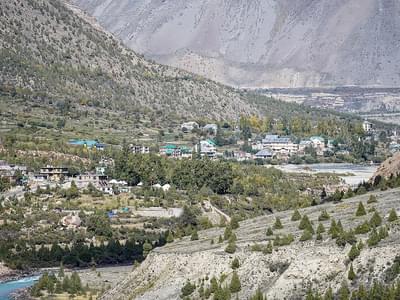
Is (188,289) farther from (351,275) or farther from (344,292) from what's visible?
(344,292)

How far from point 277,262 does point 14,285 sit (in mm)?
24682

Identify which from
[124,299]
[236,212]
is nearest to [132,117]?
[236,212]

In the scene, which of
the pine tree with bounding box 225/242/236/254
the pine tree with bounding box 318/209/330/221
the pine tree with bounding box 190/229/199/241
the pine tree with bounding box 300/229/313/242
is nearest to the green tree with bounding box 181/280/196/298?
the pine tree with bounding box 225/242/236/254

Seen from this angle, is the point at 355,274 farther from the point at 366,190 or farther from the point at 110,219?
the point at 110,219

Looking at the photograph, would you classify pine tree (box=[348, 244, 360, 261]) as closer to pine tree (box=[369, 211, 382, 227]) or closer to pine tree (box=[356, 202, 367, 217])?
pine tree (box=[369, 211, 382, 227])

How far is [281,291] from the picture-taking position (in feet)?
166

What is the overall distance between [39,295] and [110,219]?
23495 mm

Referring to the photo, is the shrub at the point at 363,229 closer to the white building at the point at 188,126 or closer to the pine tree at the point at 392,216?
the pine tree at the point at 392,216

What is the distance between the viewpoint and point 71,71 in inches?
6850

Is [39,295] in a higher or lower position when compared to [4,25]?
lower

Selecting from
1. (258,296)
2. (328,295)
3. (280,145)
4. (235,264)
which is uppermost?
(280,145)

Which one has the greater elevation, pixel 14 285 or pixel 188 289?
pixel 188 289

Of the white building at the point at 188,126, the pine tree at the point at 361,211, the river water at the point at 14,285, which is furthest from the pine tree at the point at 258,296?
the white building at the point at 188,126

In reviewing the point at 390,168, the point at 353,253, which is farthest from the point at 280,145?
the point at 353,253
